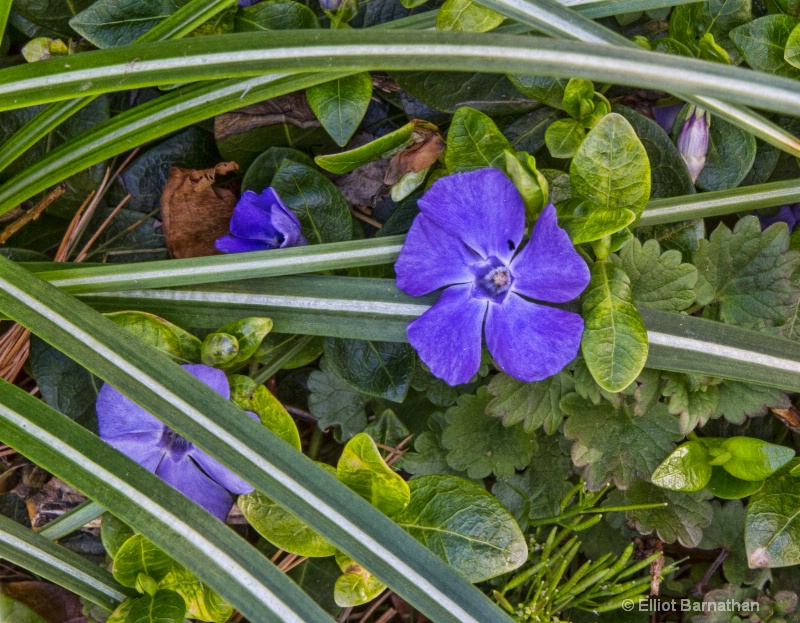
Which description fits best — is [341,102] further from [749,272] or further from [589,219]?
[749,272]

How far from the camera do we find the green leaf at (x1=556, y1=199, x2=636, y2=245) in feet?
3.17

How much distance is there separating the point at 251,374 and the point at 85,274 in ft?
1.11

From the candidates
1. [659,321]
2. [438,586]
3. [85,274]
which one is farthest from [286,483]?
[659,321]

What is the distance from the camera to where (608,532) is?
1.41 metres

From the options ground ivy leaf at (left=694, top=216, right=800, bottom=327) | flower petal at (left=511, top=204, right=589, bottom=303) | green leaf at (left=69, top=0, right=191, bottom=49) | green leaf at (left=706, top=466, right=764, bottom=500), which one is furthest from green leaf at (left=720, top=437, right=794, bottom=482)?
green leaf at (left=69, top=0, right=191, bottom=49)

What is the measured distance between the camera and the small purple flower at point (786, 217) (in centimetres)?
133

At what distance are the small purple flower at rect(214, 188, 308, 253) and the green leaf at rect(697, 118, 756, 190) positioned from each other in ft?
2.52

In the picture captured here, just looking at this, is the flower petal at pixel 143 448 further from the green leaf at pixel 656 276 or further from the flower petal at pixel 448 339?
the green leaf at pixel 656 276

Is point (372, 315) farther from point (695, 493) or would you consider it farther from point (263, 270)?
point (695, 493)

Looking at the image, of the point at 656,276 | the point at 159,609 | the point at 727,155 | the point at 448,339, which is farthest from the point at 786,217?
the point at 159,609

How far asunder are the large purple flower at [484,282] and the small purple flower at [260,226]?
0.86ft

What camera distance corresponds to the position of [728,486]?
3.99ft

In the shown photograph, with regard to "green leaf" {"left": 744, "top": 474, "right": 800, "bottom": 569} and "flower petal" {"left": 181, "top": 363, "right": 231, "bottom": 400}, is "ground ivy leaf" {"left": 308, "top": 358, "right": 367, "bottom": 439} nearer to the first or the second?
"flower petal" {"left": 181, "top": 363, "right": 231, "bottom": 400}

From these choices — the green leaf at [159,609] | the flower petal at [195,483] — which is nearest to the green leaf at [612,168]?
the flower petal at [195,483]
